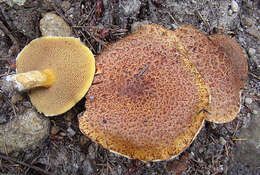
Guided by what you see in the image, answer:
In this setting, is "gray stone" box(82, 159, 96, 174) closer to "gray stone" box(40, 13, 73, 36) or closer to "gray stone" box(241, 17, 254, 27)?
"gray stone" box(40, 13, 73, 36)

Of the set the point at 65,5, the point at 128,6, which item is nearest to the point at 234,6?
the point at 128,6

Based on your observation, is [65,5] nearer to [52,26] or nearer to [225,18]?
[52,26]

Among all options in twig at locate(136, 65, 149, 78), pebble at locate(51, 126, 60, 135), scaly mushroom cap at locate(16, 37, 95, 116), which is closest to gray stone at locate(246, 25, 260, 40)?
twig at locate(136, 65, 149, 78)

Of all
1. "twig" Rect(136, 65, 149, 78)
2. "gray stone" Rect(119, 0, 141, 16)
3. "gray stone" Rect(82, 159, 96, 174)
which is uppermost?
"gray stone" Rect(119, 0, 141, 16)

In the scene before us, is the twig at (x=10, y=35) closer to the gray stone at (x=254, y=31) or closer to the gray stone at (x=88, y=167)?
the gray stone at (x=88, y=167)

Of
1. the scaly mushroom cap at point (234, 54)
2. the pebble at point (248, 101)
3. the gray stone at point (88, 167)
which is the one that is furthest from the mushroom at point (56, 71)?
the pebble at point (248, 101)

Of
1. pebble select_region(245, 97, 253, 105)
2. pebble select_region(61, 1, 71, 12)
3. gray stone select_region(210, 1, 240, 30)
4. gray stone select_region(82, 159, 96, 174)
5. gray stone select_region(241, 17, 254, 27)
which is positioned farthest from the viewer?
gray stone select_region(241, 17, 254, 27)
